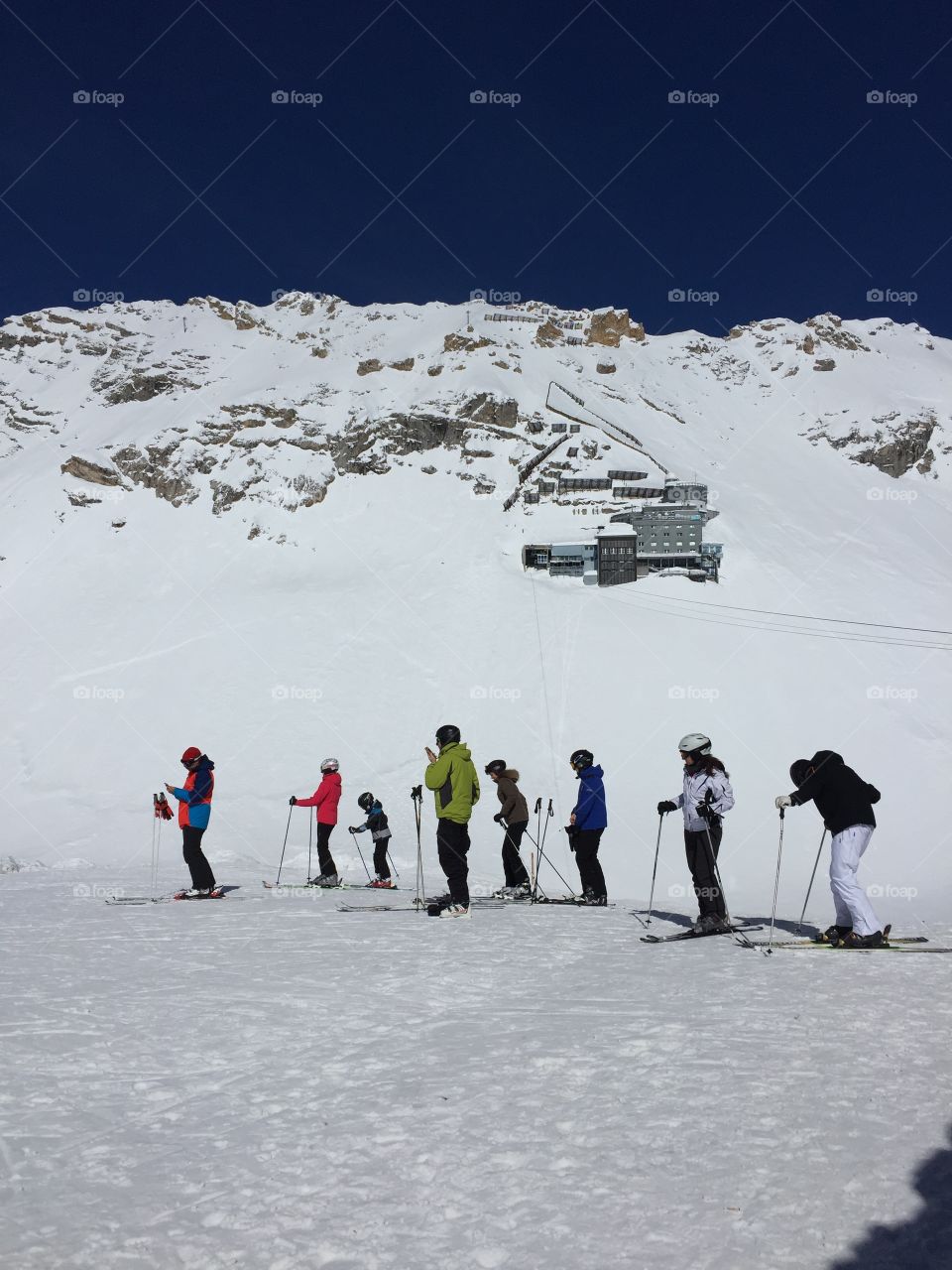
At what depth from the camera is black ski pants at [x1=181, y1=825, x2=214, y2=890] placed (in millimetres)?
11219

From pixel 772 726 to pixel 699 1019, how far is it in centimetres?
2990

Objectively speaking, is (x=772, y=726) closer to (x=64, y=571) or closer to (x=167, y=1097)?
(x=167, y=1097)

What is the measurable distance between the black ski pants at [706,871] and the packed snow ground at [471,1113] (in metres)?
1.68

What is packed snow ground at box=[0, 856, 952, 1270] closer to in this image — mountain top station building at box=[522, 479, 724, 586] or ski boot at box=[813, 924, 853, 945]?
ski boot at box=[813, 924, 853, 945]

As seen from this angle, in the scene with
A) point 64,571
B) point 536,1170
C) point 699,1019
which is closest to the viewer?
point 536,1170

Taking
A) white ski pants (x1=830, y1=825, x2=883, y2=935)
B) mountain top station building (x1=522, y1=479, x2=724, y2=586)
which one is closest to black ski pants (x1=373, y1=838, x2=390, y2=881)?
white ski pants (x1=830, y1=825, x2=883, y2=935)

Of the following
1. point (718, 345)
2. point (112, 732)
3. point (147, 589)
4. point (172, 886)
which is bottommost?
point (172, 886)

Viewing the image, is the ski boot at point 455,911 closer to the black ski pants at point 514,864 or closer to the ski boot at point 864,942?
the black ski pants at point 514,864

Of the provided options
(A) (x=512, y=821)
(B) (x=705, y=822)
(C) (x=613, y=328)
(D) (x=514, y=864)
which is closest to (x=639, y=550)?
(D) (x=514, y=864)

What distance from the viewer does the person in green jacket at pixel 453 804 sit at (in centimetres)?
965

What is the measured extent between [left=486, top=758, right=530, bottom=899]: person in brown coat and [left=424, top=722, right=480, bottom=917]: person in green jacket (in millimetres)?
1989

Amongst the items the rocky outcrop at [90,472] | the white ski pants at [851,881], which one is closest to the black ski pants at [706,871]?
the white ski pants at [851,881]

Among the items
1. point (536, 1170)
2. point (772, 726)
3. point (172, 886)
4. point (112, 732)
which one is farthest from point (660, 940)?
point (112, 732)

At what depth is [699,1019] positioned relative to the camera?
521 centimetres
